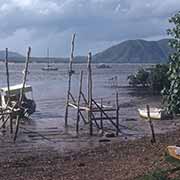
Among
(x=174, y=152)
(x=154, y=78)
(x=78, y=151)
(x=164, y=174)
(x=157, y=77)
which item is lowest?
(x=78, y=151)

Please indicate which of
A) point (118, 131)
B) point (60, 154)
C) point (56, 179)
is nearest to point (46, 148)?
point (60, 154)

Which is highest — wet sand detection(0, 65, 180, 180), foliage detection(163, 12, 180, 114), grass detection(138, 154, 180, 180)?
foliage detection(163, 12, 180, 114)

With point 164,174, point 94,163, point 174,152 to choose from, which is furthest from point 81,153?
point 164,174

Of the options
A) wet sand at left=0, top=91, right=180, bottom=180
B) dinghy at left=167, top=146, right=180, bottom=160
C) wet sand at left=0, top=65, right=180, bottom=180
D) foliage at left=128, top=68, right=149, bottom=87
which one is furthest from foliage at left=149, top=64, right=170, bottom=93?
dinghy at left=167, top=146, right=180, bottom=160

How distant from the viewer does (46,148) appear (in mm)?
27062

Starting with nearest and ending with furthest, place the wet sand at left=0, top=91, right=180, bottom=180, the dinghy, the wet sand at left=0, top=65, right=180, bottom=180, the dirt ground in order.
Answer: the dinghy < the dirt ground < the wet sand at left=0, top=91, right=180, bottom=180 < the wet sand at left=0, top=65, right=180, bottom=180

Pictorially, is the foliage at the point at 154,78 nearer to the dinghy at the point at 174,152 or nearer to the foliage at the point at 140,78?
the foliage at the point at 140,78

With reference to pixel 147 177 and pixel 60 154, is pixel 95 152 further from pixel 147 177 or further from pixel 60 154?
pixel 147 177

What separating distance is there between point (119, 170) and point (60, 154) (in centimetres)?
650

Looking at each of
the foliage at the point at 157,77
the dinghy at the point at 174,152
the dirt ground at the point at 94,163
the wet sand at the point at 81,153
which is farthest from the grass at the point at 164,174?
the foliage at the point at 157,77

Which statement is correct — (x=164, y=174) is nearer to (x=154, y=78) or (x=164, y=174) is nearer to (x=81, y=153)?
(x=81, y=153)

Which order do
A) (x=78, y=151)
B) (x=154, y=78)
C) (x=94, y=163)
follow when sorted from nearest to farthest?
(x=94, y=163) < (x=78, y=151) < (x=154, y=78)

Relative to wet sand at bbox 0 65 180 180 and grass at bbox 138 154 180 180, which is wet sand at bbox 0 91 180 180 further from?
grass at bbox 138 154 180 180

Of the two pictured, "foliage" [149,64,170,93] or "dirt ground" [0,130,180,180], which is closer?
"dirt ground" [0,130,180,180]
